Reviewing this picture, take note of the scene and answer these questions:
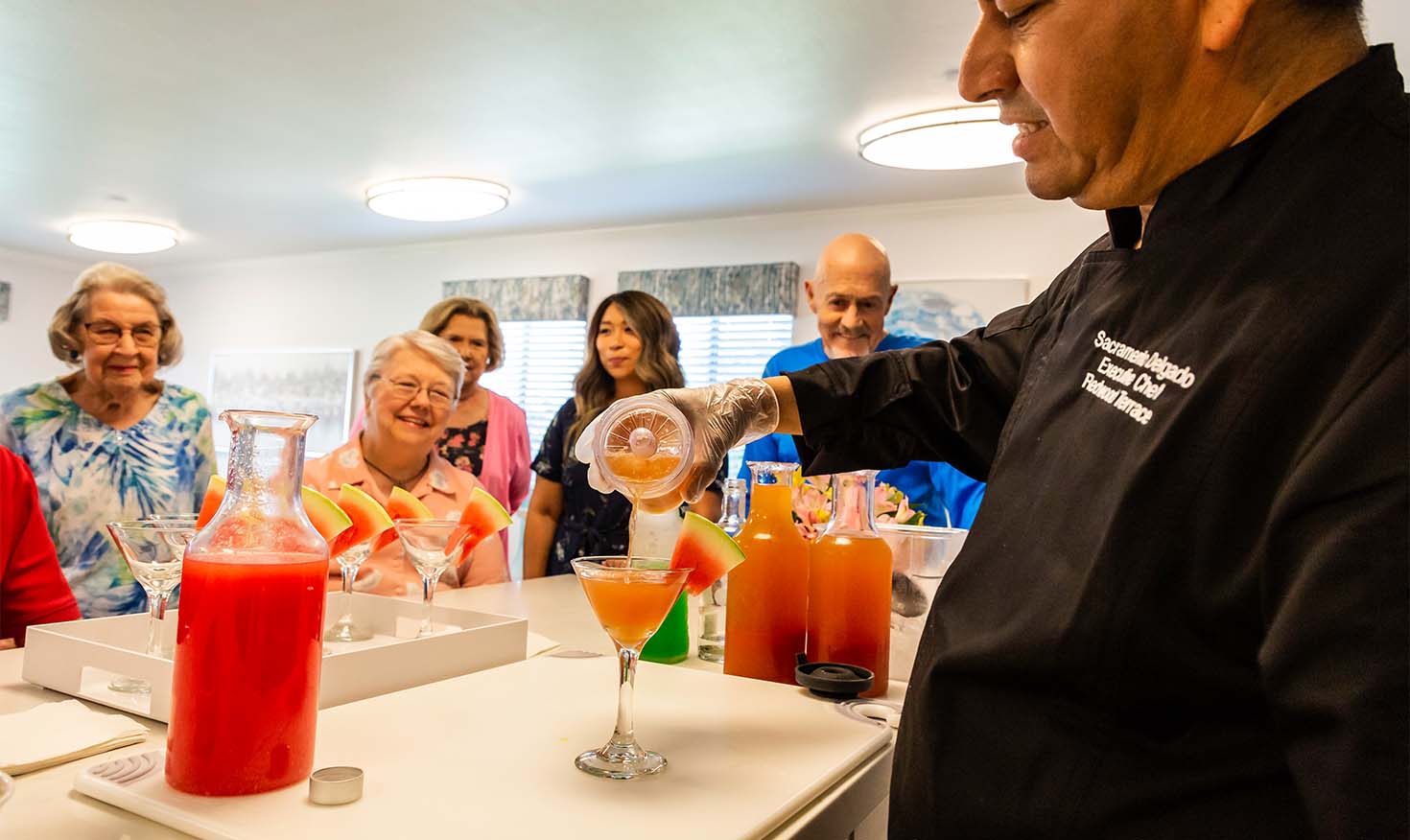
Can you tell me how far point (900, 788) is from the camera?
855 millimetres

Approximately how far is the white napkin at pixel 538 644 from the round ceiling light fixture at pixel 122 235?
6073 millimetres

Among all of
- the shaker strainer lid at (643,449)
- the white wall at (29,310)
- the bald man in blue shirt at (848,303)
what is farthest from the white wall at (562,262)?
the shaker strainer lid at (643,449)

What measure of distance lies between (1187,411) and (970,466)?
0.62m

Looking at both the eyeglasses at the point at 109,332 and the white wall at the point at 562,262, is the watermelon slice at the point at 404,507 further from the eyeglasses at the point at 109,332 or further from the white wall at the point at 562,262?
the white wall at the point at 562,262

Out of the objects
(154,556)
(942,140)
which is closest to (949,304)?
(942,140)

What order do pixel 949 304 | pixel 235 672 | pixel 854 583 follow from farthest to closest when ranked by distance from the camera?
pixel 949 304 < pixel 854 583 < pixel 235 672

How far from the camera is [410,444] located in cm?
255

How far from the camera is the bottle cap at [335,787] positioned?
772 millimetres

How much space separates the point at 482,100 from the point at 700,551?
3284 millimetres

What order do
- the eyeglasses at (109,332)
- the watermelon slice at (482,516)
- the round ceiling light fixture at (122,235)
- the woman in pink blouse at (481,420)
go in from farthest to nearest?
the round ceiling light fixture at (122,235) < the woman in pink blouse at (481,420) < the eyeglasses at (109,332) < the watermelon slice at (482,516)

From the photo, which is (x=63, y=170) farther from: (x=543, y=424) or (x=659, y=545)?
(x=659, y=545)

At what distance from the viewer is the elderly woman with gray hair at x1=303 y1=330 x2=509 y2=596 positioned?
8.07 ft

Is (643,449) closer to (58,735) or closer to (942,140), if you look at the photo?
(58,735)

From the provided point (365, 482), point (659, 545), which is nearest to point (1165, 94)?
point (659, 545)
